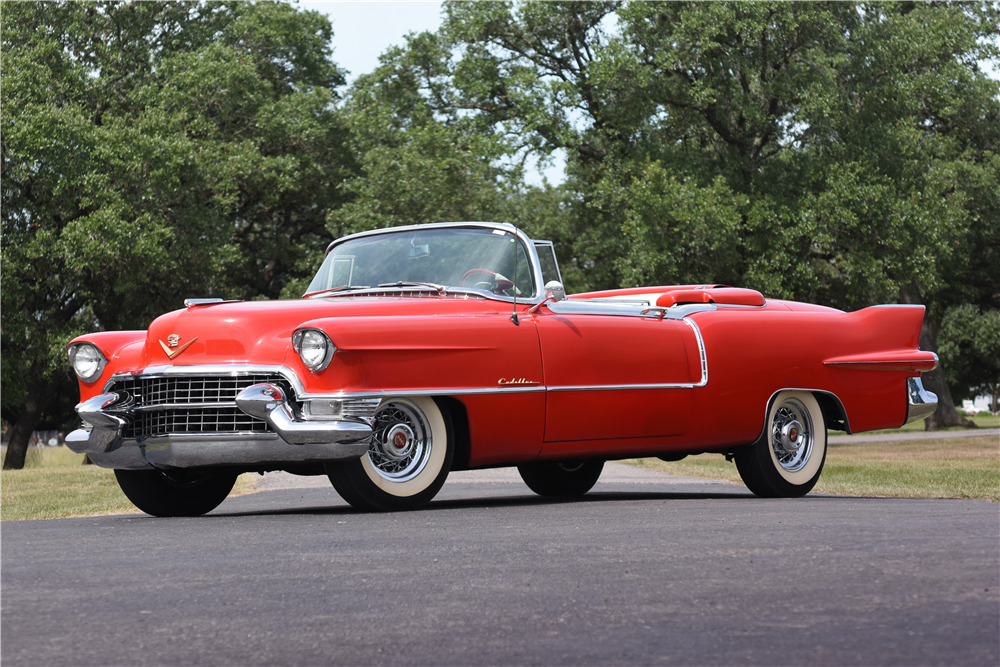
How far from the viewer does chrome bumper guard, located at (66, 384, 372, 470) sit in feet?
24.2

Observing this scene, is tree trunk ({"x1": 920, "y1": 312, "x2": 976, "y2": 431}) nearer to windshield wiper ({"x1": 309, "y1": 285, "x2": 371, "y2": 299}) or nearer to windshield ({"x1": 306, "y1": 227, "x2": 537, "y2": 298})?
windshield ({"x1": 306, "y1": 227, "x2": 537, "y2": 298})

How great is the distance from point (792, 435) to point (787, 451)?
136mm

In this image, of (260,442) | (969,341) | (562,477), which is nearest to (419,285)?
(260,442)

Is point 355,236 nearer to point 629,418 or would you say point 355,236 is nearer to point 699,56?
point 629,418

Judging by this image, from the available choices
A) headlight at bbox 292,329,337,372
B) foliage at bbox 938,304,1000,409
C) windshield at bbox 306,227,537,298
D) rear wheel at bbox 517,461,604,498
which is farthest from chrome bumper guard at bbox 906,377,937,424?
foliage at bbox 938,304,1000,409

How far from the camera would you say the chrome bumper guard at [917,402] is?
10.5 meters

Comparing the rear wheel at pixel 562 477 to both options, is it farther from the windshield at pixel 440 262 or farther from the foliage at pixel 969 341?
the foliage at pixel 969 341

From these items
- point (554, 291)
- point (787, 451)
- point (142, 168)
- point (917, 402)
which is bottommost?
point (787, 451)

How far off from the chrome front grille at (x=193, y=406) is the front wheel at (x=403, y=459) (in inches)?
25.4

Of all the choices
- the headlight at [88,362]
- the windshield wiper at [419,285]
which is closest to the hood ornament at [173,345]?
the headlight at [88,362]

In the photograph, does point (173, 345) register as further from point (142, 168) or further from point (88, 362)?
point (142, 168)

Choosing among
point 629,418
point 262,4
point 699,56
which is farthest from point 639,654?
point 262,4

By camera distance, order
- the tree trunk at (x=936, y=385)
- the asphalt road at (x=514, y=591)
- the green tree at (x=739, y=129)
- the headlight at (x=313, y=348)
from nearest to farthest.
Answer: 1. the asphalt road at (x=514, y=591)
2. the headlight at (x=313, y=348)
3. the green tree at (x=739, y=129)
4. the tree trunk at (x=936, y=385)

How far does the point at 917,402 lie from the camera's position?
34.4ft
